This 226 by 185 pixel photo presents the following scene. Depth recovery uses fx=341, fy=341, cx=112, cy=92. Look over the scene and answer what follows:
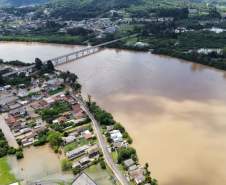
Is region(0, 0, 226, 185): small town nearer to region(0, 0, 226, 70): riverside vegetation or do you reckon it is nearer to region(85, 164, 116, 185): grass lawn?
region(85, 164, 116, 185): grass lawn

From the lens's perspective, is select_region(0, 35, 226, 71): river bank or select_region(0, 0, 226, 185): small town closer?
select_region(0, 0, 226, 185): small town

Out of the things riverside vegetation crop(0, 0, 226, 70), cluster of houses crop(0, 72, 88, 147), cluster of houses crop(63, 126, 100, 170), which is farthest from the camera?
riverside vegetation crop(0, 0, 226, 70)

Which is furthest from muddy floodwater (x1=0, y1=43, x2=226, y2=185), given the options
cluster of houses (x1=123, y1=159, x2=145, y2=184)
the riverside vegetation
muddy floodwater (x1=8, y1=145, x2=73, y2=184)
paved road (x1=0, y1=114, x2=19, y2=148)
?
paved road (x1=0, y1=114, x2=19, y2=148)

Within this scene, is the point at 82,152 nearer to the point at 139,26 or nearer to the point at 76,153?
the point at 76,153

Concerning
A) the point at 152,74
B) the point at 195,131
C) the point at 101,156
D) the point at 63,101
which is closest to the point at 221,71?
the point at 152,74

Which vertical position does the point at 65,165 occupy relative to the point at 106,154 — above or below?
below

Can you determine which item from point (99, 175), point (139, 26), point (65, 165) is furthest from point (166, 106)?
point (139, 26)

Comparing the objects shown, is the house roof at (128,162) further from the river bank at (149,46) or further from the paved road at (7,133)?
Result: the river bank at (149,46)
